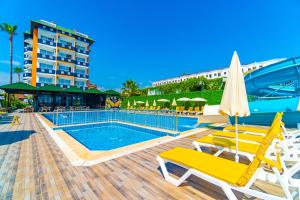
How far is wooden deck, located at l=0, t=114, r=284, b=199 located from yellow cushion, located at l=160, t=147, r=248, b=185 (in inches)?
21.6

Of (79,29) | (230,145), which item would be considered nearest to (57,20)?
(79,29)

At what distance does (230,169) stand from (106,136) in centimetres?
847

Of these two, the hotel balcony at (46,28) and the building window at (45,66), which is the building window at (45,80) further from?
the hotel balcony at (46,28)

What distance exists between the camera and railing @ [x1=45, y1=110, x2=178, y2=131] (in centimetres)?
923

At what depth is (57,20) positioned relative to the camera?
31312mm

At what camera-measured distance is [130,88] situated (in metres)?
39.7

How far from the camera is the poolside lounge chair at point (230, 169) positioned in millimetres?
1948

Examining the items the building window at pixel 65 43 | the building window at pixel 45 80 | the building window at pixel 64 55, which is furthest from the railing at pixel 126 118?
the building window at pixel 65 43

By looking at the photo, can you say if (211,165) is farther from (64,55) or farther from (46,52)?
(64,55)

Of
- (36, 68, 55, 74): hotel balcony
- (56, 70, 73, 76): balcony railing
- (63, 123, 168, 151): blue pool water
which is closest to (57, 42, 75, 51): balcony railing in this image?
(56, 70, 73, 76): balcony railing

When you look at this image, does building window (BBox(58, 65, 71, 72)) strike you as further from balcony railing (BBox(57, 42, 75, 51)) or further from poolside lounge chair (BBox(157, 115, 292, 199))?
poolside lounge chair (BBox(157, 115, 292, 199))

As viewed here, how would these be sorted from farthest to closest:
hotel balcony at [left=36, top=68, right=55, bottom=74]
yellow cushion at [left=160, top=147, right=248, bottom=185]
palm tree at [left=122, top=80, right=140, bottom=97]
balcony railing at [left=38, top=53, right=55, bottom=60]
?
palm tree at [left=122, top=80, right=140, bottom=97], balcony railing at [left=38, top=53, right=55, bottom=60], hotel balcony at [left=36, top=68, right=55, bottom=74], yellow cushion at [left=160, top=147, right=248, bottom=185]

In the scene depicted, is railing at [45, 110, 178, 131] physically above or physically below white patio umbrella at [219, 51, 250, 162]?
below

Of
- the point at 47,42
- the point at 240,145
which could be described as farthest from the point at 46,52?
the point at 240,145
